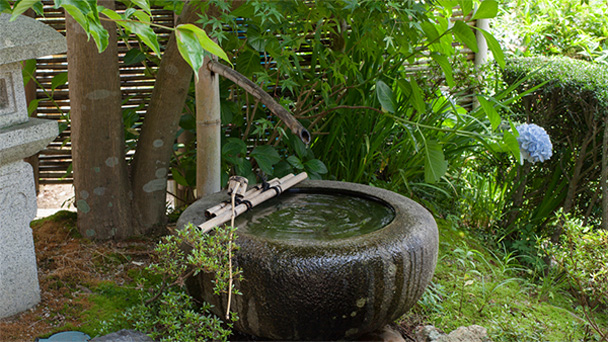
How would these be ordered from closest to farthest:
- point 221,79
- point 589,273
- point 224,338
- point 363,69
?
point 224,338, point 589,273, point 221,79, point 363,69

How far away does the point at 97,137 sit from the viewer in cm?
255

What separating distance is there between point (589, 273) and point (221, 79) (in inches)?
73.8

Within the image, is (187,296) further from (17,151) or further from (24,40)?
(24,40)

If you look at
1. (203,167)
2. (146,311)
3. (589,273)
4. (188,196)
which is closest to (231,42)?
(203,167)

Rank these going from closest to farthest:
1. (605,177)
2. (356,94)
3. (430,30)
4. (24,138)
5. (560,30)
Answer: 1. (24,138)
2. (430,30)
3. (605,177)
4. (356,94)
5. (560,30)

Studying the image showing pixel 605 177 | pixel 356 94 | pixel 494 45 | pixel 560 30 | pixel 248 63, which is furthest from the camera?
pixel 560 30

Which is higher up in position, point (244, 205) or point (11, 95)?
point (11, 95)

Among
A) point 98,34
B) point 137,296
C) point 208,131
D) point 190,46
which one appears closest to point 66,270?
point 137,296

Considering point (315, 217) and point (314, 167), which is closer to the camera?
point (315, 217)

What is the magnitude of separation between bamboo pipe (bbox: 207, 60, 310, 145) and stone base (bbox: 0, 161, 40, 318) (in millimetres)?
793

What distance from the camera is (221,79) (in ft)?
9.36

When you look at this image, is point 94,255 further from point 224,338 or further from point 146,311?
point 224,338

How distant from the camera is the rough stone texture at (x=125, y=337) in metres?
1.75

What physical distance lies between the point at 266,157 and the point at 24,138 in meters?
1.12
